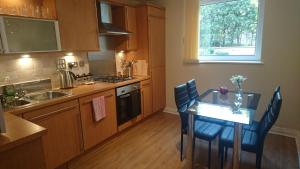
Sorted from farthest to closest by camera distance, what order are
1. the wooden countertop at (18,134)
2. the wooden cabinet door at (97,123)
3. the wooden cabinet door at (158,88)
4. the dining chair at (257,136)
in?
the wooden cabinet door at (158,88)
the wooden cabinet door at (97,123)
the dining chair at (257,136)
the wooden countertop at (18,134)

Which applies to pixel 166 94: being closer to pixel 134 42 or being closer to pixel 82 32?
pixel 134 42

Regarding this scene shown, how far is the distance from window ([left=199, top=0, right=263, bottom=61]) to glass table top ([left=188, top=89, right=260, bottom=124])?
3.58 feet

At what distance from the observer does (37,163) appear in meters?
1.21

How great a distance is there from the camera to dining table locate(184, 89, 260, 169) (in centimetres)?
181

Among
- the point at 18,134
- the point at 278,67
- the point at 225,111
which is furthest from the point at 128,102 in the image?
the point at 278,67

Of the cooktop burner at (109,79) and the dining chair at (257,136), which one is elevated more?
the cooktop burner at (109,79)

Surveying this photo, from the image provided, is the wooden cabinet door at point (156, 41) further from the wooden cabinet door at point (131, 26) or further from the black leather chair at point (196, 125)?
the black leather chair at point (196, 125)

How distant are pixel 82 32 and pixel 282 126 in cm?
333

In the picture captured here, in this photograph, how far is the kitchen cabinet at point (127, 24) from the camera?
3293mm

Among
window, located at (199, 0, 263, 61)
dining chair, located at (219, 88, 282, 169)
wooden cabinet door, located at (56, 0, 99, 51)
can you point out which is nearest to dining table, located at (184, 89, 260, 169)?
dining chair, located at (219, 88, 282, 169)

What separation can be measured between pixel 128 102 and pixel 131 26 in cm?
136

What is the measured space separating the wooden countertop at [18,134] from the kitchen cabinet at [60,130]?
24.1 inches

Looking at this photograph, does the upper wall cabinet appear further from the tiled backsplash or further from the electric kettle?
the electric kettle

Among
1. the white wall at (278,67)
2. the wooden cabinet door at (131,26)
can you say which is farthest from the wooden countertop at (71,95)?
the white wall at (278,67)
